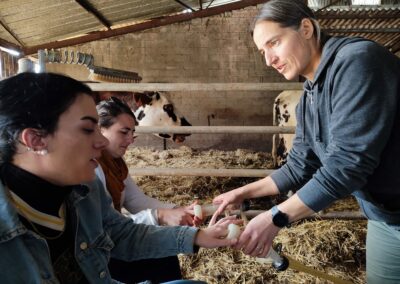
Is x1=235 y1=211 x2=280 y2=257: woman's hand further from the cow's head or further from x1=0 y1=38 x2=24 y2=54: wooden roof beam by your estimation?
x1=0 y1=38 x2=24 y2=54: wooden roof beam

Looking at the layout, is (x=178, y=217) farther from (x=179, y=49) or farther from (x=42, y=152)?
(x=179, y=49)

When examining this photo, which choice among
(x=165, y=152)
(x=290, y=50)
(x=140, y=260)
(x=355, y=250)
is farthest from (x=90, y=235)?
(x=165, y=152)

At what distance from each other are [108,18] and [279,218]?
7.60 meters

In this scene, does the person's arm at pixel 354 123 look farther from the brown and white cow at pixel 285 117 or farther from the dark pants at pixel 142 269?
the brown and white cow at pixel 285 117

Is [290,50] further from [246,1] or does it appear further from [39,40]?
[39,40]

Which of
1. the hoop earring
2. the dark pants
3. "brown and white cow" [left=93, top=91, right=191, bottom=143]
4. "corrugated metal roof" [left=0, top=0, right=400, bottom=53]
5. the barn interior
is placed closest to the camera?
the hoop earring

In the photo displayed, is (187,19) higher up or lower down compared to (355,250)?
higher up

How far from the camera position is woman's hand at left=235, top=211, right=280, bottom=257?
4.91 ft

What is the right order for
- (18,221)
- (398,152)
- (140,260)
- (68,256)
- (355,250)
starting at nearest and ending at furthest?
(18,221)
(68,256)
(398,152)
(140,260)
(355,250)

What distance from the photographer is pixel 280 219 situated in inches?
59.0

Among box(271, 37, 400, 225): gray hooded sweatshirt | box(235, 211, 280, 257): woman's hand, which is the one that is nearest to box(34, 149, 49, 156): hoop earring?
box(235, 211, 280, 257): woman's hand

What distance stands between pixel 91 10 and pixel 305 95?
649cm

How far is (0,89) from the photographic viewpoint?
39.6 inches

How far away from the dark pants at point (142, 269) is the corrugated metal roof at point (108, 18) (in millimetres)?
3931
